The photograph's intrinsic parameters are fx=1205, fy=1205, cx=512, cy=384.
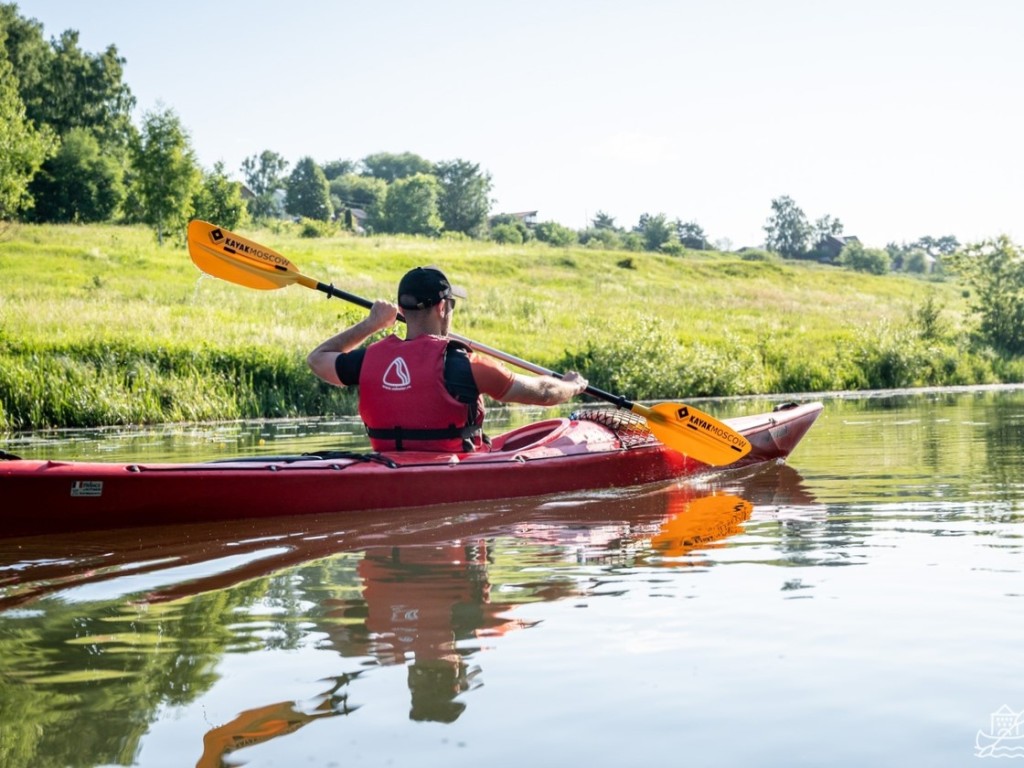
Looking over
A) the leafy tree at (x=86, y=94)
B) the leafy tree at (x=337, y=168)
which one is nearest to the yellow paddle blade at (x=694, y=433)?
the leafy tree at (x=86, y=94)

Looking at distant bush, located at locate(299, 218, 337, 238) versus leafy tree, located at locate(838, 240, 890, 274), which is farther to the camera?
leafy tree, located at locate(838, 240, 890, 274)

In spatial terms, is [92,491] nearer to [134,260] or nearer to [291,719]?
[291,719]

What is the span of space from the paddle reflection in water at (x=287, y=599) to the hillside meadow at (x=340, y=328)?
29.2ft

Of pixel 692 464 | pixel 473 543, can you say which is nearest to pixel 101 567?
pixel 473 543

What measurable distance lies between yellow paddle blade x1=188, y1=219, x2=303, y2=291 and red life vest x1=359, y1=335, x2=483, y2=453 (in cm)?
185

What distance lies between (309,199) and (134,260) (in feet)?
163

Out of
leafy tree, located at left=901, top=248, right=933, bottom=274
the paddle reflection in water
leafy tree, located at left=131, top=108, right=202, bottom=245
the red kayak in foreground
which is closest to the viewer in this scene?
the paddle reflection in water

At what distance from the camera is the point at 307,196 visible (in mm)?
80500

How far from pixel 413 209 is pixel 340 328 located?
59.5 m

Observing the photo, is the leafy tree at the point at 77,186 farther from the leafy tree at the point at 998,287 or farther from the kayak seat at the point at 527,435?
the kayak seat at the point at 527,435

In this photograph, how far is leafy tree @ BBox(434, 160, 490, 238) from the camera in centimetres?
8269

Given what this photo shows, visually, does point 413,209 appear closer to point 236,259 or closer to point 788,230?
point 788,230

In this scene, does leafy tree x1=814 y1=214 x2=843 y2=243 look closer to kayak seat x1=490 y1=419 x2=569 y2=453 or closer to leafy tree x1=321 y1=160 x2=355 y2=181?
leafy tree x1=321 y1=160 x2=355 y2=181

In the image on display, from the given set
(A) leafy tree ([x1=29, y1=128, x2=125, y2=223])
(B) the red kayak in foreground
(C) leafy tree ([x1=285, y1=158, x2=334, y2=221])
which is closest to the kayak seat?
(B) the red kayak in foreground
